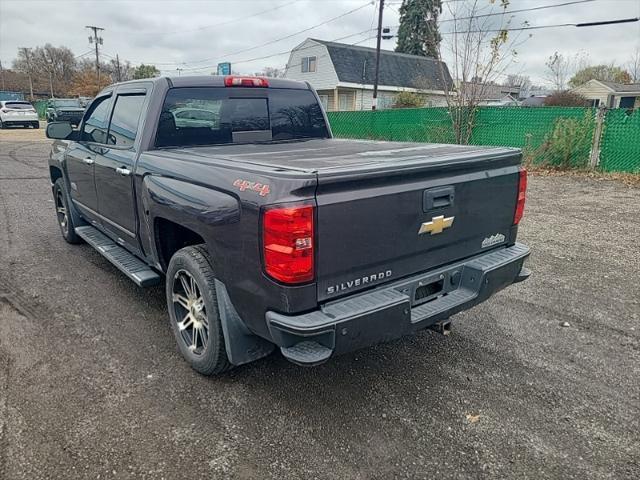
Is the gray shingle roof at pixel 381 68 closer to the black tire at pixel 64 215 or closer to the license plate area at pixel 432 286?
the black tire at pixel 64 215

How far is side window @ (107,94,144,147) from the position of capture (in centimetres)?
381

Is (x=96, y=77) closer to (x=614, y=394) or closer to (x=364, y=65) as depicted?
(x=364, y=65)

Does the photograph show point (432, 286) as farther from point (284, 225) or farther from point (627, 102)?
point (627, 102)

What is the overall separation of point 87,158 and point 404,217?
136 inches

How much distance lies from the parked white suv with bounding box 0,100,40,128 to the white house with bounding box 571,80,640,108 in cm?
4192

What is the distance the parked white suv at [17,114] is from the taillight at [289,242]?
33734mm

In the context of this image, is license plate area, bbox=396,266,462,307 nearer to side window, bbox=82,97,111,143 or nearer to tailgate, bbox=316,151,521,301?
tailgate, bbox=316,151,521,301

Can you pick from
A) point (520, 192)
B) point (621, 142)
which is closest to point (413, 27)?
point (621, 142)

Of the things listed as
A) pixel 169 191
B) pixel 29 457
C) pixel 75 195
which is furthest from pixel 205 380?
pixel 75 195

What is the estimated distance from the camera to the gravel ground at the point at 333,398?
2.35 metres

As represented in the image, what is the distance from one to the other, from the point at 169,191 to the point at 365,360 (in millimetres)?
1778

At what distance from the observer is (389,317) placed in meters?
2.43

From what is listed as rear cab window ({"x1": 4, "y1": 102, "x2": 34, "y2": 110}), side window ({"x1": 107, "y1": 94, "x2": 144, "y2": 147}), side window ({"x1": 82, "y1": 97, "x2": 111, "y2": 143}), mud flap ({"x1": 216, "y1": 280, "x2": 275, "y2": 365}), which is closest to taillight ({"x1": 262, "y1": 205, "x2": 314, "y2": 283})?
mud flap ({"x1": 216, "y1": 280, "x2": 275, "y2": 365})

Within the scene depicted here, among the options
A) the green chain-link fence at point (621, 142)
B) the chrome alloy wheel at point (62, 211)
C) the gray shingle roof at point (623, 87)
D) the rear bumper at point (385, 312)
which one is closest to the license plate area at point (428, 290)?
the rear bumper at point (385, 312)
